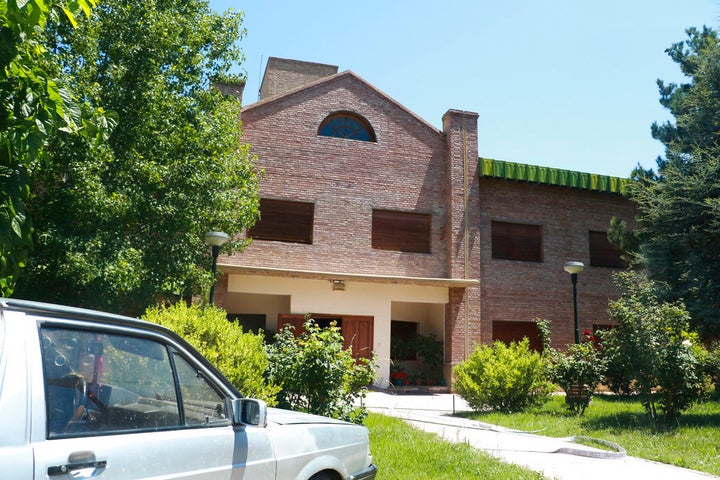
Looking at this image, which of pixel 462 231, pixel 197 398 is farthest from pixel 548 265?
pixel 197 398

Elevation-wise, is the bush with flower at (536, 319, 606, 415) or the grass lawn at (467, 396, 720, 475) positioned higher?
the bush with flower at (536, 319, 606, 415)

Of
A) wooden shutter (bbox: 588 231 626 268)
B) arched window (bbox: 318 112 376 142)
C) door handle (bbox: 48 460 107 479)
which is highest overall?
arched window (bbox: 318 112 376 142)

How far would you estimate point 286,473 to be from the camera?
3.44 metres

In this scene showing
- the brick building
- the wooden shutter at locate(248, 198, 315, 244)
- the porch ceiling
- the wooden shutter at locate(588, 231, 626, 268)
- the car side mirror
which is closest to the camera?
the car side mirror

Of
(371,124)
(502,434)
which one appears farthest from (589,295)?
(502,434)

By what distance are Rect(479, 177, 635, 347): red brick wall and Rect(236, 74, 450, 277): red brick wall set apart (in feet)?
6.68

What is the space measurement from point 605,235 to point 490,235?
4861 millimetres

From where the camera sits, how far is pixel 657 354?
10.2 m

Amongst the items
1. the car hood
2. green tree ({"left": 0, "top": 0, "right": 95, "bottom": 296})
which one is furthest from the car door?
green tree ({"left": 0, "top": 0, "right": 95, "bottom": 296})

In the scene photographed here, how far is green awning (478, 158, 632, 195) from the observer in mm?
19953

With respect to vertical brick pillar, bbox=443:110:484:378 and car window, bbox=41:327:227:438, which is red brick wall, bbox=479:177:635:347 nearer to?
vertical brick pillar, bbox=443:110:484:378

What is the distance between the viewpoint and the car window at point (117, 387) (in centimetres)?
246

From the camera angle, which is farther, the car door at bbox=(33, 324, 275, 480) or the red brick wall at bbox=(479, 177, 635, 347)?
the red brick wall at bbox=(479, 177, 635, 347)

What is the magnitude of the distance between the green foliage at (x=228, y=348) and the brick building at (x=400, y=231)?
25.0 ft
